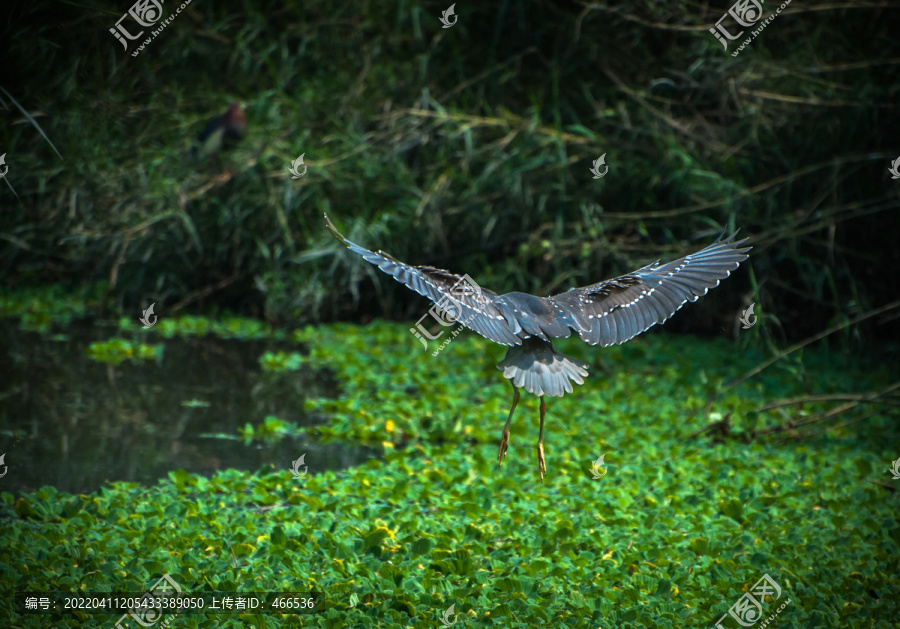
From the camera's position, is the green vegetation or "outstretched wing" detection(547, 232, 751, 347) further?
"outstretched wing" detection(547, 232, 751, 347)

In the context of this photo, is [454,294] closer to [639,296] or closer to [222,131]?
[639,296]

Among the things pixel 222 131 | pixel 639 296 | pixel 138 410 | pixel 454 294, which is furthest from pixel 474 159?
pixel 454 294

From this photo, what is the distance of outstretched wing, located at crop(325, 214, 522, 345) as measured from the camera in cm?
309

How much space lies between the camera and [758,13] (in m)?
6.65

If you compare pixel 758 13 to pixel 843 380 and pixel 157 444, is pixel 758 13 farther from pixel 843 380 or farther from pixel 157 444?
pixel 157 444

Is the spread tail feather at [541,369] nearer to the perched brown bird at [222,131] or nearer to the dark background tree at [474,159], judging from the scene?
the dark background tree at [474,159]

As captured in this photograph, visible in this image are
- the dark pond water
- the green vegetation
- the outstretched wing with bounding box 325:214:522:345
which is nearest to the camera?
the outstretched wing with bounding box 325:214:522:345

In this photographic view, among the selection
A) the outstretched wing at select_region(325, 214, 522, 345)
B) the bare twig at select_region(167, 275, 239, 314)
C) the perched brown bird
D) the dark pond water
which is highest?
the perched brown bird

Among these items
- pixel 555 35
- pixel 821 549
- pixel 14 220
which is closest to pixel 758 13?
pixel 555 35

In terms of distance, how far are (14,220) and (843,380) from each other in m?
7.55

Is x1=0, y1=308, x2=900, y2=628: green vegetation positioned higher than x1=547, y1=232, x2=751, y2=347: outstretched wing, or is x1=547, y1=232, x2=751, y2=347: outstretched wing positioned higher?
x1=547, y1=232, x2=751, y2=347: outstretched wing

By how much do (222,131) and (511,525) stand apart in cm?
525

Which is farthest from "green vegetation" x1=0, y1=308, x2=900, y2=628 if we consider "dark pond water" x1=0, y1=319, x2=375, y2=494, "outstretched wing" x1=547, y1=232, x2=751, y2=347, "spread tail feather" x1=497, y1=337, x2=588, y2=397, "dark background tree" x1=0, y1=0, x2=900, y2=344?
"dark background tree" x1=0, y1=0, x2=900, y2=344

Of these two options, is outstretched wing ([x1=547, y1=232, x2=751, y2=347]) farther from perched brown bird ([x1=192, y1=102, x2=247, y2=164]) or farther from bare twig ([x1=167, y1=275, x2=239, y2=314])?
bare twig ([x1=167, y1=275, x2=239, y2=314])
